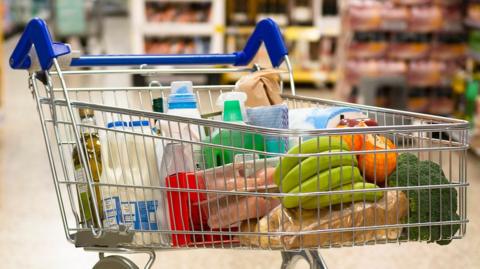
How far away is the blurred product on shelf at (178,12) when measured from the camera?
28.7ft

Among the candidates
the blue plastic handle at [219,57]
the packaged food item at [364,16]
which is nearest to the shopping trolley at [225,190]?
the blue plastic handle at [219,57]

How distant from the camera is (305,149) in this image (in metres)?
1.89

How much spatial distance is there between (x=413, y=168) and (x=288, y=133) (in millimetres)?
370

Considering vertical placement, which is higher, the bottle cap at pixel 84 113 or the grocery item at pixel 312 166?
the bottle cap at pixel 84 113

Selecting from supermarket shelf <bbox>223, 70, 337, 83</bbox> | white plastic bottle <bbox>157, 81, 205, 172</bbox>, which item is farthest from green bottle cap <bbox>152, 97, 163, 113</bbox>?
supermarket shelf <bbox>223, 70, 337, 83</bbox>

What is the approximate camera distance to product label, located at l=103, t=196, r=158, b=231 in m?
1.99

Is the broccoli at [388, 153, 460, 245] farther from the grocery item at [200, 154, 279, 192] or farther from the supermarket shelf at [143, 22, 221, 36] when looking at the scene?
the supermarket shelf at [143, 22, 221, 36]

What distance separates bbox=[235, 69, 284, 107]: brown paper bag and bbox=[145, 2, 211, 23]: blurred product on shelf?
650 cm

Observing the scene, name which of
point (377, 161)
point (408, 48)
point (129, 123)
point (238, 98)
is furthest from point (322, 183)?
point (408, 48)

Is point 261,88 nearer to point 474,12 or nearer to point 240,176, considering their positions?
point 240,176

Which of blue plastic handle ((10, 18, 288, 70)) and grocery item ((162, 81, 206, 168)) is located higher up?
blue plastic handle ((10, 18, 288, 70))

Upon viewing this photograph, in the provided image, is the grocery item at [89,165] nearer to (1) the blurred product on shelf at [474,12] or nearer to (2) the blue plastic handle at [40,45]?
(2) the blue plastic handle at [40,45]

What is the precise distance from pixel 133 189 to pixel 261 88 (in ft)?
1.64

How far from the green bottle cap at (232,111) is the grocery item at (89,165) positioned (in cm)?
34
